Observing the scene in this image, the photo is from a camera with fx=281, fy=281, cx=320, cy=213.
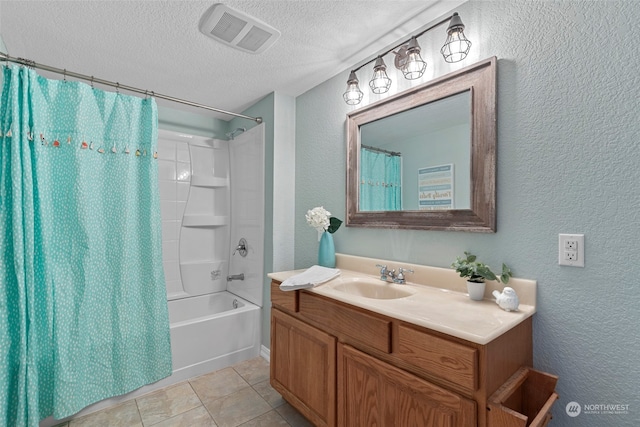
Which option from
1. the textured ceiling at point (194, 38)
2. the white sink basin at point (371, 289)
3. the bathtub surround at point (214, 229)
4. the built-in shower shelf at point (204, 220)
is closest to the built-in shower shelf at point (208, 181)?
the bathtub surround at point (214, 229)

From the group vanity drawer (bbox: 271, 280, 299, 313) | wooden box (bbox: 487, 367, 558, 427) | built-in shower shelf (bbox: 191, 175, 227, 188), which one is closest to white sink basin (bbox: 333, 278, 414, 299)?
vanity drawer (bbox: 271, 280, 299, 313)

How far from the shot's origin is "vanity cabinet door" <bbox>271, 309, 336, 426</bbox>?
4.55 feet

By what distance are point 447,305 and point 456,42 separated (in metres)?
1.16

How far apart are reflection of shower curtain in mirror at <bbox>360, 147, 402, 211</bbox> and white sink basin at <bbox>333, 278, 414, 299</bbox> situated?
0.45 meters

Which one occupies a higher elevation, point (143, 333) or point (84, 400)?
point (143, 333)

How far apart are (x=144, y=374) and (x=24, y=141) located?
1584mm

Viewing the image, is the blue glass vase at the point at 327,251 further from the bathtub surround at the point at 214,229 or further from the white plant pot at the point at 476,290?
the white plant pot at the point at 476,290

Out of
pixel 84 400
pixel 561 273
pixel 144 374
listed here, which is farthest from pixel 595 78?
pixel 84 400

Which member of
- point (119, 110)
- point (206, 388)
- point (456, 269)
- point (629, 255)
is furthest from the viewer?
point (206, 388)

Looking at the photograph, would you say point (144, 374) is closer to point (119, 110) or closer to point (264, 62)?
point (119, 110)

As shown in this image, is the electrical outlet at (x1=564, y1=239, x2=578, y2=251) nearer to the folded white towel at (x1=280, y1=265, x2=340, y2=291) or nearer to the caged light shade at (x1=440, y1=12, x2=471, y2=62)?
the caged light shade at (x1=440, y1=12, x2=471, y2=62)

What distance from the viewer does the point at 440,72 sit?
56.6 inches

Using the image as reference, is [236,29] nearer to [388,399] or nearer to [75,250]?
[75,250]

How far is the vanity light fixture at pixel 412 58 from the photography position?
1.26m
